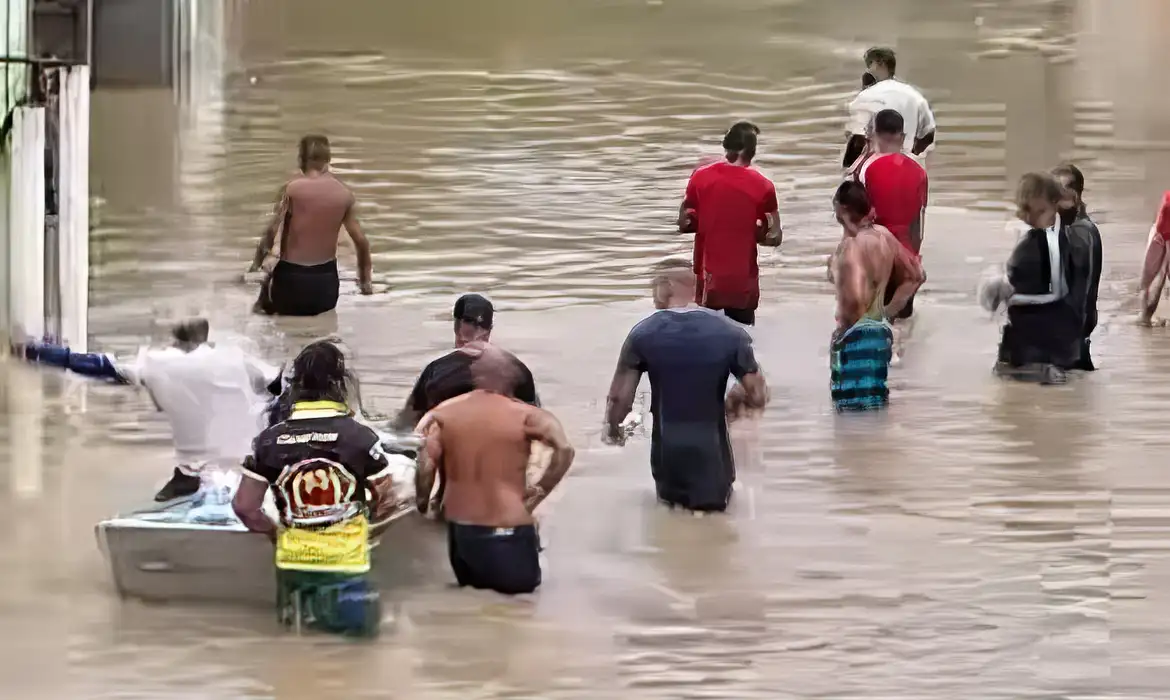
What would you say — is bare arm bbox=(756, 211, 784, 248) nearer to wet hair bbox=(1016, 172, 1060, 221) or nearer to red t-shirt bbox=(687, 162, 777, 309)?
red t-shirt bbox=(687, 162, 777, 309)

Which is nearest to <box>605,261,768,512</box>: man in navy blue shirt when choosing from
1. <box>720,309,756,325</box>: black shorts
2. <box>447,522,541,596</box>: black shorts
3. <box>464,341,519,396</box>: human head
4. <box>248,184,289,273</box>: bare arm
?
<box>464,341,519,396</box>: human head

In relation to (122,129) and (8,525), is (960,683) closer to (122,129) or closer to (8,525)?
(8,525)

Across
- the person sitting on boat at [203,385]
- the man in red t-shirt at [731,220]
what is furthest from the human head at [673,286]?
the man in red t-shirt at [731,220]

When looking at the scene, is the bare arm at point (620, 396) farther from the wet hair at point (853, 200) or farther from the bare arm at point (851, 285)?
the wet hair at point (853, 200)

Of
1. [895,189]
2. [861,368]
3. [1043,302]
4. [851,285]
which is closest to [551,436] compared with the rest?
[851,285]

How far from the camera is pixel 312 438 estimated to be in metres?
7.51

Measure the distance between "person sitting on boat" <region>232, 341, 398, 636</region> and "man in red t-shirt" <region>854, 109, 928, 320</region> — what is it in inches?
248

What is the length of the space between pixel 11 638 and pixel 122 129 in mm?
14191

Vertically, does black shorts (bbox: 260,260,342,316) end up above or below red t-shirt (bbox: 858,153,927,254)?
below

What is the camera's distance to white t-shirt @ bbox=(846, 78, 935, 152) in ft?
47.1

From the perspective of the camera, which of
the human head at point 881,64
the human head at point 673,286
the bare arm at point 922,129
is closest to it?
the human head at point 673,286

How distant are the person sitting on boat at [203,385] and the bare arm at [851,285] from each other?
3686 millimetres

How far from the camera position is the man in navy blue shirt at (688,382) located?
9.27m

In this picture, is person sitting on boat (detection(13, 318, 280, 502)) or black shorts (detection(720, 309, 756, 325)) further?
black shorts (detection(720, 309, 756, 325))
